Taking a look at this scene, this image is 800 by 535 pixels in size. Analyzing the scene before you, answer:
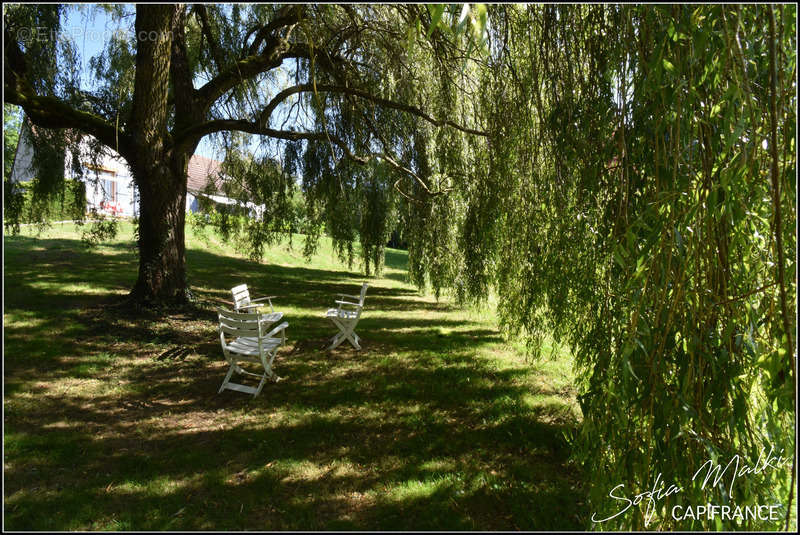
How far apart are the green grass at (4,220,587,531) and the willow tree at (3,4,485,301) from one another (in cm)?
202

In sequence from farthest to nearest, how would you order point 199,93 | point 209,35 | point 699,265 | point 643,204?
point 199,93 → point 209,35 → point 643,204 → point 699,265

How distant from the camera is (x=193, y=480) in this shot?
11.5 feet

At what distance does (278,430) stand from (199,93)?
6.17 m

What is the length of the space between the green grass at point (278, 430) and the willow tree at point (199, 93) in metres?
2.02

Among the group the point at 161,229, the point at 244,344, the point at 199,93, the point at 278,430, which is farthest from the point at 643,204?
the point at 199,93

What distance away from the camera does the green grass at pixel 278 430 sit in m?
3.16

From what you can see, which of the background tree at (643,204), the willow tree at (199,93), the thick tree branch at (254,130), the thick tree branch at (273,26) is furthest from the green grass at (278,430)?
the thick tree branch at (273,26)

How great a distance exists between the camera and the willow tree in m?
5.87

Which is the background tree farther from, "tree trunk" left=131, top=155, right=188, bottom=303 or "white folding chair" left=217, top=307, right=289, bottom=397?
"white folding chair" left=217, top=307, right=289, bottom=397

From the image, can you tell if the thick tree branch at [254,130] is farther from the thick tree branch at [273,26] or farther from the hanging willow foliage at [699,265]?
the hanging willow foliage at [699,265]

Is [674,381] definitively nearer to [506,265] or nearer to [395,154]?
[506,265]

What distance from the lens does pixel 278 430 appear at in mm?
4352

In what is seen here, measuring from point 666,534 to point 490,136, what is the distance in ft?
12.7

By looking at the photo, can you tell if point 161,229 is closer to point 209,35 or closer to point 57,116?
point 57,116
